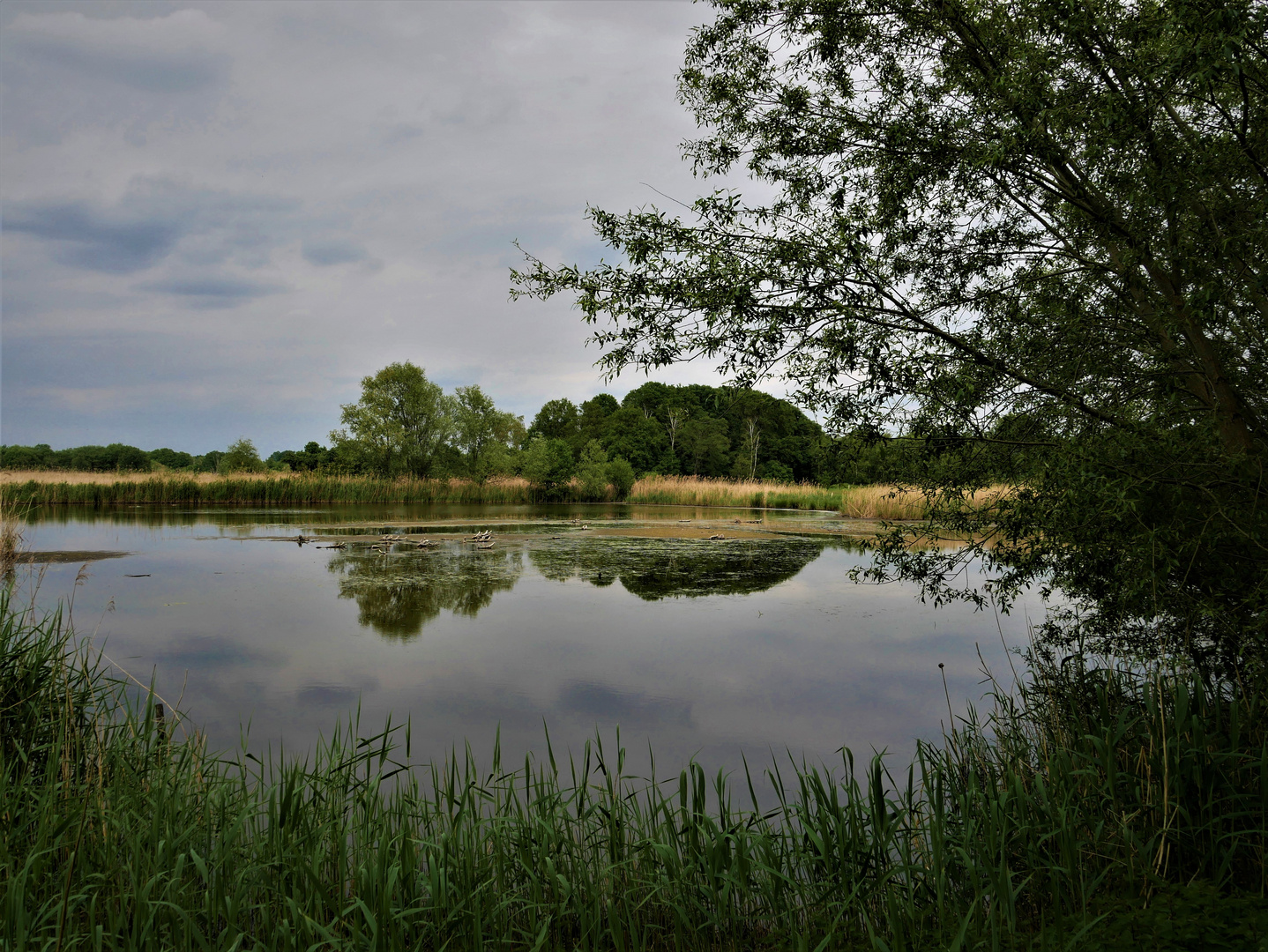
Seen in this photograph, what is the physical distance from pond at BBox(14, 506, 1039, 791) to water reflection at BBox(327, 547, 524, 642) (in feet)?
0.16

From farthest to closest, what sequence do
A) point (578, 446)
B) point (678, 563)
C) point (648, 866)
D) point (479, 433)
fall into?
1. point (578, 446)
2. point (479, 433)
3. point (678, 563)
4. point (648, 866)

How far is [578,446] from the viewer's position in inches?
1969

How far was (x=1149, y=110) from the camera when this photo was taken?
11.4 ft

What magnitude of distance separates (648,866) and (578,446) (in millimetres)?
47691

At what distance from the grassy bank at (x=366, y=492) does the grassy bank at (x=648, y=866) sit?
1643 cm

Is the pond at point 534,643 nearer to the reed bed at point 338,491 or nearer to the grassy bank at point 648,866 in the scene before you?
the grassy bank at point 648,866

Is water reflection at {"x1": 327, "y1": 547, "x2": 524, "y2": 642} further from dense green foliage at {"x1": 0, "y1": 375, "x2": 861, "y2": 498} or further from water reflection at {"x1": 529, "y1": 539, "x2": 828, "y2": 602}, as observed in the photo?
dense green foliage at {"x1": 0, "y1": 375, "x2": 861, "y2": 498}

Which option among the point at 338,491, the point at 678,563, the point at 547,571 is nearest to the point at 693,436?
the point at 338,491

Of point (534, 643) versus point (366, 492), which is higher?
point (366, 492)

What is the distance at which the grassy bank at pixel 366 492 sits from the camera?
920 inches

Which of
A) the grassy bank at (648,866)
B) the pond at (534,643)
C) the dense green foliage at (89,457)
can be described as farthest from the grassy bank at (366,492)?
the dense green foliage at (89,457)

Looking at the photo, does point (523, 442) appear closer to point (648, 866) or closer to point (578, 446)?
point (578, 446)

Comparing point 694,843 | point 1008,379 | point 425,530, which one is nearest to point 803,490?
point 425,530

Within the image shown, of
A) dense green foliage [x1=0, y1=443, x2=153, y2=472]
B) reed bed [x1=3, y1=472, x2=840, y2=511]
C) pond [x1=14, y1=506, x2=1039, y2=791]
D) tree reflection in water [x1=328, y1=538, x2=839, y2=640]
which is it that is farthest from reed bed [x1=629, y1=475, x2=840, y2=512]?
dense green foliage [x1=0, y1=443, x2=153, y2=472]
